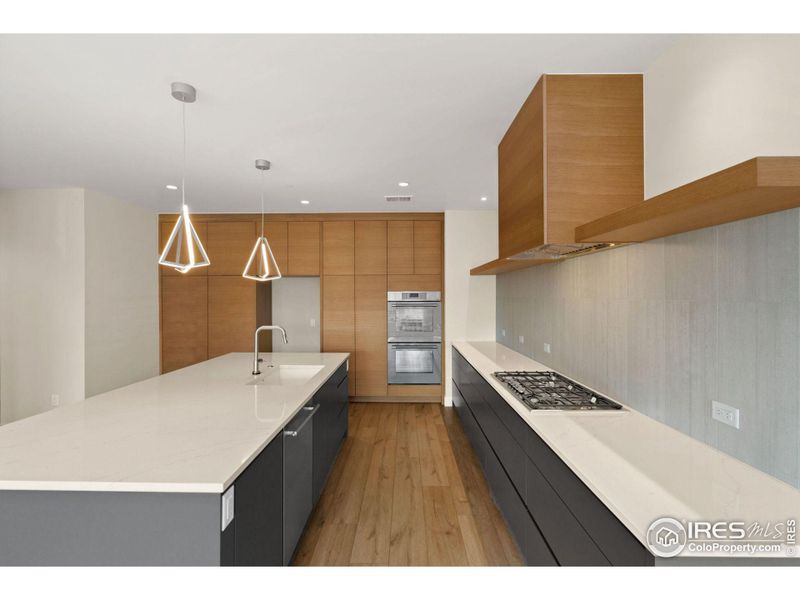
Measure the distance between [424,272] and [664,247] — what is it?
3430 millimetres

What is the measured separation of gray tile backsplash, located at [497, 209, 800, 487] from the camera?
1178 millimetres

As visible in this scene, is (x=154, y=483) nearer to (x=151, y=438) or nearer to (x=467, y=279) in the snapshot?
(x=151, y=438)

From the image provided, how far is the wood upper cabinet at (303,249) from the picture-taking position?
5094 millimetres

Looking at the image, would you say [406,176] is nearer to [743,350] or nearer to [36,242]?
[743,350]

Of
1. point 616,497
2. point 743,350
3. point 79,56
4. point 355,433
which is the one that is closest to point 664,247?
point 743,350

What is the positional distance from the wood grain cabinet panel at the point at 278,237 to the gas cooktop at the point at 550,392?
3.39m

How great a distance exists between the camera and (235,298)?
5133 millimetres

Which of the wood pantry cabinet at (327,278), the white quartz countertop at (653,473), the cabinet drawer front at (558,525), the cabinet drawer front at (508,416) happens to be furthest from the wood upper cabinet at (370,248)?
the cabinet drawer front at (558,525)

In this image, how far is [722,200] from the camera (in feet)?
3.27

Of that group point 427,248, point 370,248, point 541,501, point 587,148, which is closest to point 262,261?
point 370,248

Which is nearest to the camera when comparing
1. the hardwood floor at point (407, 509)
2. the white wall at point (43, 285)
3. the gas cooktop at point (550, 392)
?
the gas cooktop at point (550, 392)

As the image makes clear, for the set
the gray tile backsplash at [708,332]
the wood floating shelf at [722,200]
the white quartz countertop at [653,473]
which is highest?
the wood floating shelf at [722,200]

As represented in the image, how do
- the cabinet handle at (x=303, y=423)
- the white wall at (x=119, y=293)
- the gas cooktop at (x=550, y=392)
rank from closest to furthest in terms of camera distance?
the cabinet handle at (x=303, y=423)
the gas cooktop at (x=550, y=392)
the white wall at (x=119, y=293)

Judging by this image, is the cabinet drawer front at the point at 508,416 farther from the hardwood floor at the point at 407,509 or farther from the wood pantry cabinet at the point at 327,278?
the wood pantry cabinet at the point at 327,278
